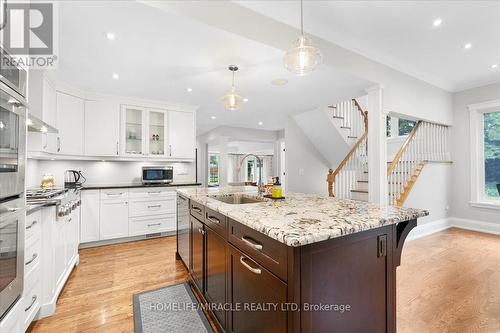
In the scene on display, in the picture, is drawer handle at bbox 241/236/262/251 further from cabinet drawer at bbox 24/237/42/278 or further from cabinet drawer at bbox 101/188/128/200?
cabinet drawer at bbox 101/188/128/200

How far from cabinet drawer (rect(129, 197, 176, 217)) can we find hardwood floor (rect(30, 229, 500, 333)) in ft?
1.66

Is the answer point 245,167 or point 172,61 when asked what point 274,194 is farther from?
point 245,167

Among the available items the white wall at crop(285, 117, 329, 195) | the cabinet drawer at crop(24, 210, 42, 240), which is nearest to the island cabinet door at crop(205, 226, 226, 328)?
the cabinet drawer at crop(24, 210, 42, 240)

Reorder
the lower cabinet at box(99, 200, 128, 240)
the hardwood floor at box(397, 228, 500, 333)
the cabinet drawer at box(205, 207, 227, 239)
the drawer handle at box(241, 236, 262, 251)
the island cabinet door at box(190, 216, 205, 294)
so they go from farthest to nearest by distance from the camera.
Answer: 1. the lower cabinet at box(99, 200, 128, 240)
2. the island cabinet door at box(190, 216, 205, 294)
3. the hardwood floor at box(397, 228, 500, 333)
4. the cabinet drawer at box(205, 207, 227, 239)
5. the drawer handle at box(241, 236, 262, 251)

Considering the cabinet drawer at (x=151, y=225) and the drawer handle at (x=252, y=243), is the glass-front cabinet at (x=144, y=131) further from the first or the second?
the drawer handle at (x=252, y=243)

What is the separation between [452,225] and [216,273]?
535cm

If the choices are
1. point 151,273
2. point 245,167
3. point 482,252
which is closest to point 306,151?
point 482,252

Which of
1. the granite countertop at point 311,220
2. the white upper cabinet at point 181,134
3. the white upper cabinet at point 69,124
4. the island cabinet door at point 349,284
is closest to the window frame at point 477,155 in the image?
the granite countertop at point 311,220

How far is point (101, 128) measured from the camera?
3.94 m

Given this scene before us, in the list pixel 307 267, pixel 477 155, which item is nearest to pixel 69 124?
pixel 307 267

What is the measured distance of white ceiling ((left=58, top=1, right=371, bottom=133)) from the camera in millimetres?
2074

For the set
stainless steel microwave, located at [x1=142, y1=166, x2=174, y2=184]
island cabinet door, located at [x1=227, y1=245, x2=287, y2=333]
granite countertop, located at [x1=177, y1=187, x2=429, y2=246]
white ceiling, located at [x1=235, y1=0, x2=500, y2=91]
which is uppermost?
white ceiling, located at [x1=235, y1=0, x2=500, y2=91]

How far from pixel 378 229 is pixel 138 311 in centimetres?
197

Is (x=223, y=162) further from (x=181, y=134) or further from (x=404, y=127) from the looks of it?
(x=404, y=127)
